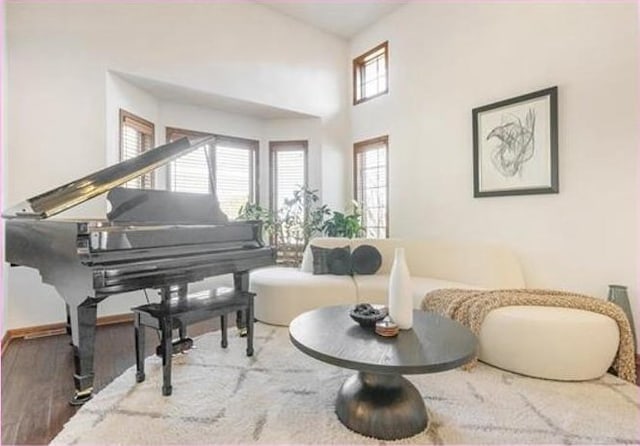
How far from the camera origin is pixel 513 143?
357cm

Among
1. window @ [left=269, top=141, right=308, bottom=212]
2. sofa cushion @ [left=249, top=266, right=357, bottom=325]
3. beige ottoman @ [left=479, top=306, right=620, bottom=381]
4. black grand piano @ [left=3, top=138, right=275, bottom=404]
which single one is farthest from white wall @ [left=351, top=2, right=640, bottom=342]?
black grand piano @ [left=3, top=138, right=275, bottom=404]

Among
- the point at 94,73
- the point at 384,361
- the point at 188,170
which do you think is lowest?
the point at 384,361

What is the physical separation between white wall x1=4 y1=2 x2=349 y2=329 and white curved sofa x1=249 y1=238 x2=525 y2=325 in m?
1.68

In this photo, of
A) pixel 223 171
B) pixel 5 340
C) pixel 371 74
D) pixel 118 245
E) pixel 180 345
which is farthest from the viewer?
pixel 371 74

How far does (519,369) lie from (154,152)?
3042mm

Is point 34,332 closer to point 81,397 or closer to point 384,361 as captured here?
point 81,397

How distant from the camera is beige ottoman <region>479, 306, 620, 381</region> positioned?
2.33m

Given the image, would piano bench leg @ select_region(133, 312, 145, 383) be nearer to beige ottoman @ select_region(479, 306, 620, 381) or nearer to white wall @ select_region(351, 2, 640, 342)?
beige ottoman @ select_region(479, 306, 620, 381)

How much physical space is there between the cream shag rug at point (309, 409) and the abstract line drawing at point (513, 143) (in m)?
1.96

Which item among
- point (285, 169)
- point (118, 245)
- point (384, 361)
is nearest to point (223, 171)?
point (285, 169)

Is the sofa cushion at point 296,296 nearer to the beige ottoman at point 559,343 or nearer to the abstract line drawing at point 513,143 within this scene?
the beige ottoman at point 559,343

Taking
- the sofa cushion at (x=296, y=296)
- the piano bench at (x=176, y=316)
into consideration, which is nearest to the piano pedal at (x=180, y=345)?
the piano bench at (x=176, y=316)

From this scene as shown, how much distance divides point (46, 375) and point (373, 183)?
4255mm

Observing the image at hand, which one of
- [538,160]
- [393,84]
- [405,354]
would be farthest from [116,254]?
[393,84]
